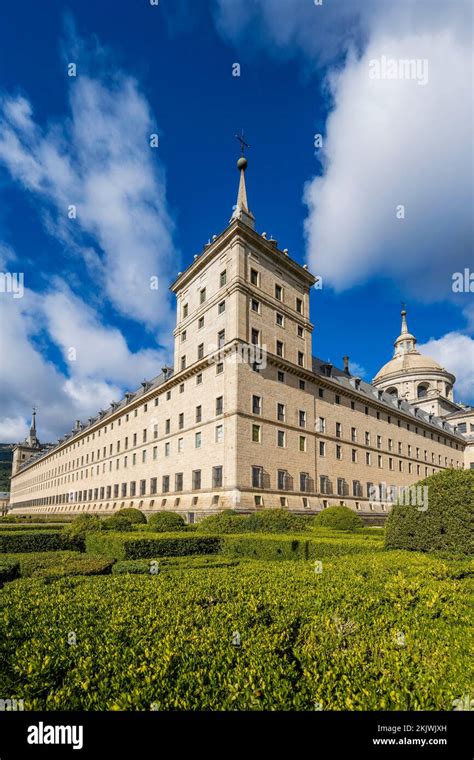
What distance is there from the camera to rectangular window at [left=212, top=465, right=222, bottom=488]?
107 feet

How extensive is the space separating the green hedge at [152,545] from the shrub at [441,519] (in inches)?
293

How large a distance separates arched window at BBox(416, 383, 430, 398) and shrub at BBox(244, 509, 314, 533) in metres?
71.3

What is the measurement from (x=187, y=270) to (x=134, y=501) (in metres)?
25.8

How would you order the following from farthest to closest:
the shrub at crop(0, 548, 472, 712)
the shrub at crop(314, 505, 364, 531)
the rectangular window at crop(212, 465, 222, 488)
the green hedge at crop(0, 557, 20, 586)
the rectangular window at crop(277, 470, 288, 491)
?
the rectangular window at crop(277, 470, 288, 491), the rectangular window at crop(212, 465, 222, 488), the shrub at crop(314, 505, 364, 531), the green hedge at crop(0, 557, 20, 586), the shrub at crop(0, 548, 472, 712)

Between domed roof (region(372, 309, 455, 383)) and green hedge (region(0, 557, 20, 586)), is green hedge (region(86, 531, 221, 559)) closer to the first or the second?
green hedge (region(0, 557, 20, 586))

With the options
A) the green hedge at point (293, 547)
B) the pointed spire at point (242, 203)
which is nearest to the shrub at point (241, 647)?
the green hedge at point (293, 547)

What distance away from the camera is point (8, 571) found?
10789 mm

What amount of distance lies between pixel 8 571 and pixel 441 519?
11985 millimetres

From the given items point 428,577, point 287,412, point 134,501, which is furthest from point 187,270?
point 428,577

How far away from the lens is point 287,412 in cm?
3747

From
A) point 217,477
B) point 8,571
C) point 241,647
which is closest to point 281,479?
point 217,477

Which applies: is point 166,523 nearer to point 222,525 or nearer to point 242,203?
point 222,525

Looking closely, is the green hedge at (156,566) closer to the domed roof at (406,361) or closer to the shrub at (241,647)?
the shrub at (241,647)

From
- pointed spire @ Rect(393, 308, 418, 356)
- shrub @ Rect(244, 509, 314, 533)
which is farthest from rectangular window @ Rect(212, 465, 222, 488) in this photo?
pointed spire @ Rect(393, 308, 418, 356)
